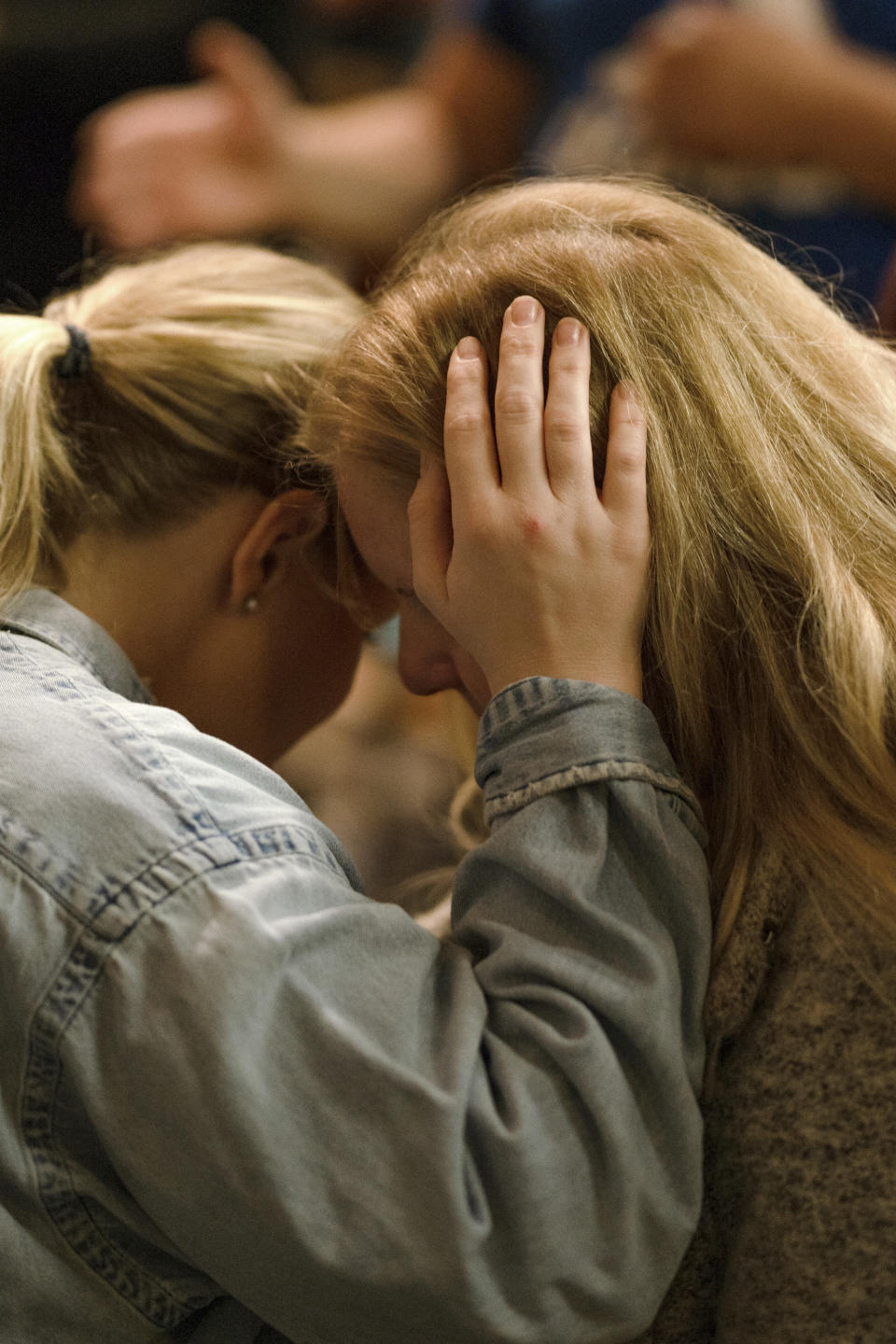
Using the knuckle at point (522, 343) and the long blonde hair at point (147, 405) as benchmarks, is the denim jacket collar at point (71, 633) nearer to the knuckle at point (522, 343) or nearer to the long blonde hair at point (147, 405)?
the long blonde hair at point (147, 405)

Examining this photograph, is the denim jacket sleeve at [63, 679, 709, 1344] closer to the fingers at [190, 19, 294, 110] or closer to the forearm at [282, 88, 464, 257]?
the forearm at [282, 88, 464, 257]

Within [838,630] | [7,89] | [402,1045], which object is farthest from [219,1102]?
[7,89]

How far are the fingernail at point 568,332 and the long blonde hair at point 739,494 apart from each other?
0.01m

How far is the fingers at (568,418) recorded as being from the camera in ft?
2.19

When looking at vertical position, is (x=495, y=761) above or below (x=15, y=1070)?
above

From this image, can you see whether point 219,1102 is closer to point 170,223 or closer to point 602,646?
point 602,646

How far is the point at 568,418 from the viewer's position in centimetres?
67

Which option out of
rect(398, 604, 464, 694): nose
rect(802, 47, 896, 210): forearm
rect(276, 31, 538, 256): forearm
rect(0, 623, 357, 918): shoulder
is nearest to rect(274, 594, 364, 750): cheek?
rect(398, 604, 464, 694): nose

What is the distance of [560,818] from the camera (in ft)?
2.05

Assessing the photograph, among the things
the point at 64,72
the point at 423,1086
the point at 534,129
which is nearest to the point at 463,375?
the point at 423,1086

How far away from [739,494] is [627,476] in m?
0.06

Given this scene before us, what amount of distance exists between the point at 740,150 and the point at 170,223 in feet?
3.12

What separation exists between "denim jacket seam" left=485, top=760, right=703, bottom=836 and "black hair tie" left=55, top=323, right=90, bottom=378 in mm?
458

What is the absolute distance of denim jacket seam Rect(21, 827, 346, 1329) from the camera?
58cm
